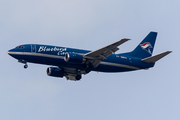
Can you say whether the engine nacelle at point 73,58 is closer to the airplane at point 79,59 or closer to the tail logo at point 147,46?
the airplane at point 79,59

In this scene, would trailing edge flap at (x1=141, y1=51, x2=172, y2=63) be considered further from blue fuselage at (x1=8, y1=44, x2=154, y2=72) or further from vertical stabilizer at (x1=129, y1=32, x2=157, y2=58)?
blue fuselage at (x1=8, y1=44, x2=154, y2=72)

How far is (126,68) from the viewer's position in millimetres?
63344

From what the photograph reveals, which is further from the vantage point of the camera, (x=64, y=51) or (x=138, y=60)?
(x=138, y=60)

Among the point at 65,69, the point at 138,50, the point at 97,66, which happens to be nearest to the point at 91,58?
the point at 97,66

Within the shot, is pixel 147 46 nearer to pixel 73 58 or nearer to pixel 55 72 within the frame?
pixel 73 58

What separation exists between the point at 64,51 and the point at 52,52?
1.98 metres

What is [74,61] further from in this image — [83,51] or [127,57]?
[127,57]

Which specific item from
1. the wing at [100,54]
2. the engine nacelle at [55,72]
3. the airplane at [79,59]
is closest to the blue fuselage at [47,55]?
the airplane at [79,59]

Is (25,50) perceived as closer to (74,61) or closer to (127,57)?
(74,61)

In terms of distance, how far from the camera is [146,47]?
6719 cm

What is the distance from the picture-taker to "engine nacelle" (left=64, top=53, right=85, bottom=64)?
57375mm

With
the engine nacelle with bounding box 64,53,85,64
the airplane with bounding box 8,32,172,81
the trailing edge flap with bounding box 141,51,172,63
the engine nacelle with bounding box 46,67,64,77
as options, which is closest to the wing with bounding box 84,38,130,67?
the airplane with bounding box 8,32,172,81

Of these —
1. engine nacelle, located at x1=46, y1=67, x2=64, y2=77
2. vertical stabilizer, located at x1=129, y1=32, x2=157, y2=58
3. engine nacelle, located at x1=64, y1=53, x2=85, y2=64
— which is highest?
vertical stabilizer, located at x1=129, y1=32, x2=157, y2=58

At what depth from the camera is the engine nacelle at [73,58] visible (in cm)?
5738
